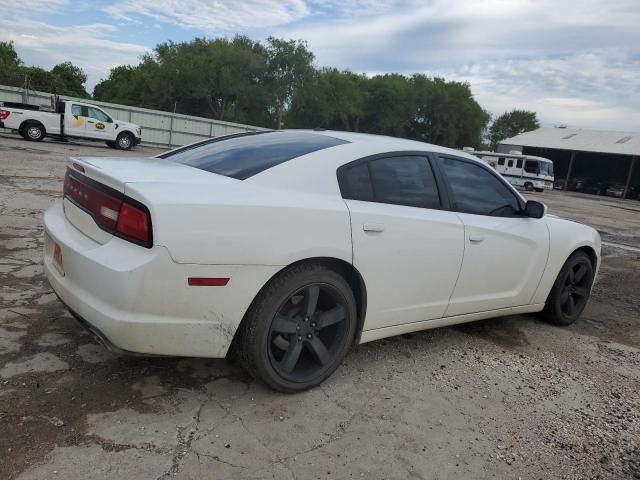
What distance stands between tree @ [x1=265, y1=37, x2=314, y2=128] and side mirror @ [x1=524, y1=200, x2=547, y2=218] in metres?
47.0

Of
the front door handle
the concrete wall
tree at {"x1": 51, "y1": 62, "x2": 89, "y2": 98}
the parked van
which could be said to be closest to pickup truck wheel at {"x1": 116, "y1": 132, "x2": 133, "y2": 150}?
the concrete wall

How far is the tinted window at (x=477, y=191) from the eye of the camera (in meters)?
3.71

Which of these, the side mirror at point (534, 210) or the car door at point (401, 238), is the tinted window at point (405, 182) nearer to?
the car door at point (401, 238)

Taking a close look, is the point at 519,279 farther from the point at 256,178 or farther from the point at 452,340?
the point at 256,178

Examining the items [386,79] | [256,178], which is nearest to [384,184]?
[256,178]

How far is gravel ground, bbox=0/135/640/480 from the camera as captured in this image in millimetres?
2352

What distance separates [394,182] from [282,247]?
1.01 metres

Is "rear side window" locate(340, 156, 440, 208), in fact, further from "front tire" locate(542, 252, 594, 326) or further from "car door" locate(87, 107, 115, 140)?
"car door" locate(87, 107, 115, 140)

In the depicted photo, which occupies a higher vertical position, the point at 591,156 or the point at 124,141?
the point at 591,156

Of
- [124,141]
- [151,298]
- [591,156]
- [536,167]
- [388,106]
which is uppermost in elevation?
[388,106]

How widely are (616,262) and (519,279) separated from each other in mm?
5239

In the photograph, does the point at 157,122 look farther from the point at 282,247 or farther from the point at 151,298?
the point at 151,298

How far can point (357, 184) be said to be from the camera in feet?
→ 10.3

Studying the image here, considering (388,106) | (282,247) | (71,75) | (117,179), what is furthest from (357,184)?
(71,75)
